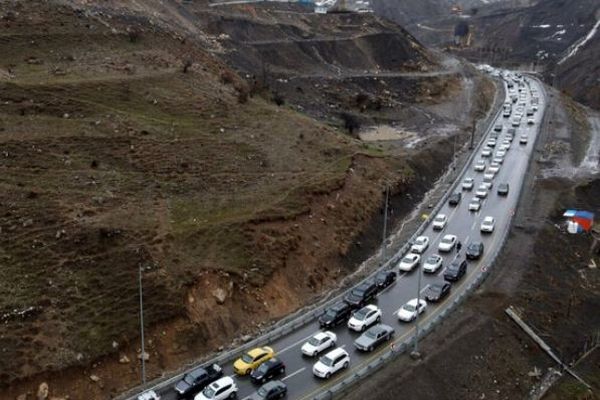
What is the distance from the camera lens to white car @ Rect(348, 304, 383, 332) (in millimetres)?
41344

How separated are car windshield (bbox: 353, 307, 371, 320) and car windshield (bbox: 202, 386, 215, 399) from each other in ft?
38.0

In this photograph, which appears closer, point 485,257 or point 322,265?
point 322,265

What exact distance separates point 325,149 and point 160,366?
109 feet

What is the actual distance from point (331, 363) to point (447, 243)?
21684 millimetres

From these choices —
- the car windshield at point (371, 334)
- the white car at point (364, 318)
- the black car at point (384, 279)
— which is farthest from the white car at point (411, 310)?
the car windshield at point (371, 334)

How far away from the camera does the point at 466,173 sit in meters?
77.2

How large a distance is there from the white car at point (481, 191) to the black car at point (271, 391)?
39.5 metres

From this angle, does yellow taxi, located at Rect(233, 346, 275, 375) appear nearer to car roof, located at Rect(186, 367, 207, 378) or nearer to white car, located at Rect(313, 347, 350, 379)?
car roof, located at Rect(186, 367, 207, 378)

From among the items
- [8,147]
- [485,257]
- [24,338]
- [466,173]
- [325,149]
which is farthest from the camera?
[466,173]

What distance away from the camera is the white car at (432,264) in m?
50.2

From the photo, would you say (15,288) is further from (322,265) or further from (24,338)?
(322,265)

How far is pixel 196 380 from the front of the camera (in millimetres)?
34938

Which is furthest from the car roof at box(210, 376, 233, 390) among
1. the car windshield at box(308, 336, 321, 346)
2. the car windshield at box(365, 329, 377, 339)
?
the car windshield at box(365, 329, 377, 339)

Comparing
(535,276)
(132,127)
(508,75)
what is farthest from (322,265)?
(508,75)
